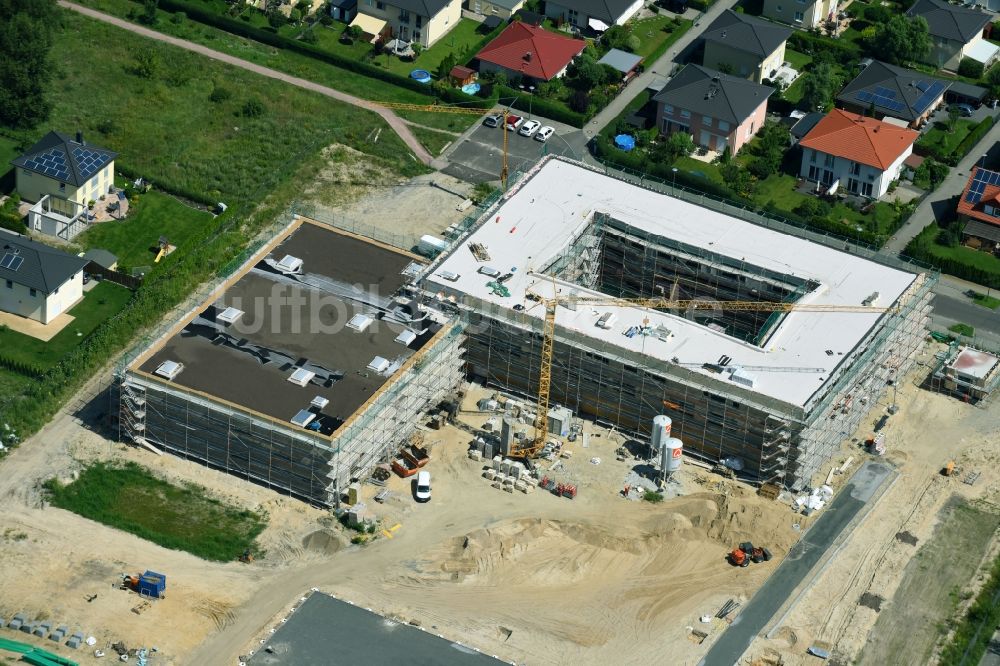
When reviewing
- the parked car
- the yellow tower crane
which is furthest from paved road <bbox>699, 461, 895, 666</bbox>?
the parked car

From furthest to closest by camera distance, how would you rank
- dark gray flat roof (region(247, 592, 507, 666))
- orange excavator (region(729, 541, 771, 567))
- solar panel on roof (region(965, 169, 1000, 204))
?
solar panel on roof (region(965, 169, 1000, 204)) < orange excavator (region(729, 541, 771, 567)) < dark gray flat roof (region(247, 592, 507, 666))

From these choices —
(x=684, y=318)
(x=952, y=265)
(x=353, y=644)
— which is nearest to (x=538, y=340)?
(x=684, y=318)

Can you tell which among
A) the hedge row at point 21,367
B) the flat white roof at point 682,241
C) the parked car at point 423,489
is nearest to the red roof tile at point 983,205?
the flat white roof at point 682,241

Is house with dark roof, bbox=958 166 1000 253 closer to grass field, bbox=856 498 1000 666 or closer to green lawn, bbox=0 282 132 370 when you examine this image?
grass field, bbox=856 498 1000 666

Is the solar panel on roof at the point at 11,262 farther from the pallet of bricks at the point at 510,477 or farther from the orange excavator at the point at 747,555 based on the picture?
the orange excavator at the point at 747,555

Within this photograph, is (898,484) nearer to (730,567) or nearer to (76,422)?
(730,567)

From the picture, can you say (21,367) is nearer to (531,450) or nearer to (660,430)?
(531,450)
